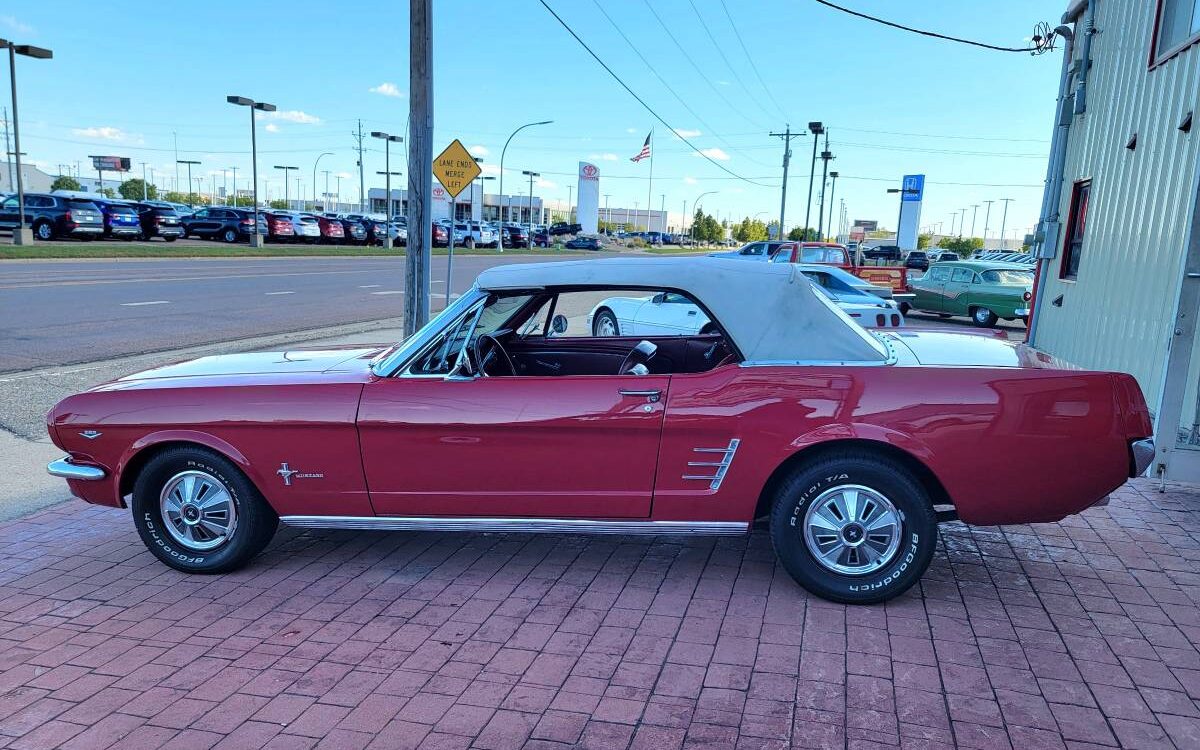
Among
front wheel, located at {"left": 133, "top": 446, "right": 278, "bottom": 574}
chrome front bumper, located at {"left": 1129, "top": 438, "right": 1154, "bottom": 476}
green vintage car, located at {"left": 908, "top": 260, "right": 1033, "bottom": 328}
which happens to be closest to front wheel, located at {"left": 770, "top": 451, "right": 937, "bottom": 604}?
chrome front bumper, located at {"left": 1129, "top": 438, "right": 1154, "bottom": 476}

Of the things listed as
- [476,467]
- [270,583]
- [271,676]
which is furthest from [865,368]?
[270,583]

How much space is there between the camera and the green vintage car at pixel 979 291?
1780 centimetres

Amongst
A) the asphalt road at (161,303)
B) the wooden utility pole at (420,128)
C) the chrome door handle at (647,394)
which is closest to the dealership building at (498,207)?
the asphalt road at (161,303)

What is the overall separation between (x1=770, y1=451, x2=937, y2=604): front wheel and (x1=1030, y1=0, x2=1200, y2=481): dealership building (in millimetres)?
3175

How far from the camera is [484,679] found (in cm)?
324

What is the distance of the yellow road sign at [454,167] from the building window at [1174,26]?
25.6 ft

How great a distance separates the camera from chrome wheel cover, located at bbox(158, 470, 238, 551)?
13.5 feet

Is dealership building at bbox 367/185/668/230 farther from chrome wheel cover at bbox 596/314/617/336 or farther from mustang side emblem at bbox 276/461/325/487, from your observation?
mustang side emblem at bbox 276/461/325/487

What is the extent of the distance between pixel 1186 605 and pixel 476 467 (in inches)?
136

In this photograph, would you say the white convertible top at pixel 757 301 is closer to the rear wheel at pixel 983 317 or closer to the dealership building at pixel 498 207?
the rear wheel at pixel 983 317

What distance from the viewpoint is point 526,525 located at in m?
3.97

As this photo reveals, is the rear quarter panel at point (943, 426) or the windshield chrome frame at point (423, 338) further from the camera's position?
the windshield chrome frame at point (423, 338)

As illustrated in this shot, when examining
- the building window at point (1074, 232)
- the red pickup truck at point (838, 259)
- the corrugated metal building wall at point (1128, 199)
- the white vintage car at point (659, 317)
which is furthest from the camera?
the red pickup truck at point (838, 259)

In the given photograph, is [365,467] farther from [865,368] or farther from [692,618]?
[865,368]
